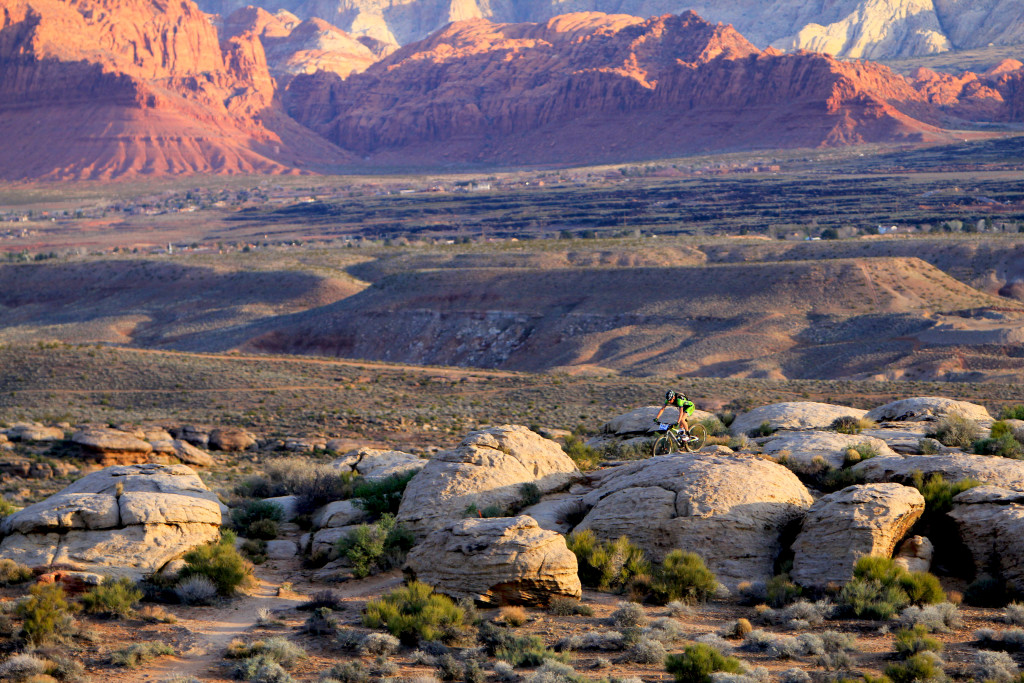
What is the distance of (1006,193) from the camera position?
350 feet

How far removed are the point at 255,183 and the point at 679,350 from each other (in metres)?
138

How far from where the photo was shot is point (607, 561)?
14.0 metres

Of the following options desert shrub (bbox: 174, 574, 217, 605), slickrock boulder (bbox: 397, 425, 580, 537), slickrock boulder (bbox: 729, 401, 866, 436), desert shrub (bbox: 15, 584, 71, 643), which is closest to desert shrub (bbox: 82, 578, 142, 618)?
desert shrub (bbox: 15, 584, 71, 643)

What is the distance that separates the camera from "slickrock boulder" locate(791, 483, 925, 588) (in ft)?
44.2

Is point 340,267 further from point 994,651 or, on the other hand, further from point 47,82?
point 47,82

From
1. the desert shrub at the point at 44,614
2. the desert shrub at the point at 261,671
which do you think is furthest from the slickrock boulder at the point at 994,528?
the desert shrub at the point at 44,614

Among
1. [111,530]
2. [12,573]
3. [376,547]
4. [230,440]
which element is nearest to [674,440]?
[376,547]

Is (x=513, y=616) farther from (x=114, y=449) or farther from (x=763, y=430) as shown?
(x=114, y=449)

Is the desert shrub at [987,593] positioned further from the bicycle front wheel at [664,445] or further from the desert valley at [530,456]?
the bicycle front wheel at [664,445]

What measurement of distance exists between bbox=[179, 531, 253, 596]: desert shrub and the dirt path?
0.88 ft

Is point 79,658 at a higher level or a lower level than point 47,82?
lower

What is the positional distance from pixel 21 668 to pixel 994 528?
41.6ft

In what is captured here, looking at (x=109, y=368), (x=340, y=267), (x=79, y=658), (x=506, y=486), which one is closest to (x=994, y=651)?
(x=506, y=486)

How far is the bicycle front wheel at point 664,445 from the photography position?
1845 centimetres
